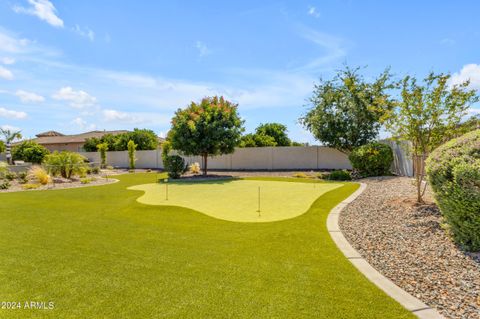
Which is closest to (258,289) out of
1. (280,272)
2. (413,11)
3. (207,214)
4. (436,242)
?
(280,272)

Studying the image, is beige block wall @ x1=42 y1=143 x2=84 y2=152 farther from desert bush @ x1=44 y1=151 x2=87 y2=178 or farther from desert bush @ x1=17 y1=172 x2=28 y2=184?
desert bush @ x1=17 y1=172 x2=28 y2=184

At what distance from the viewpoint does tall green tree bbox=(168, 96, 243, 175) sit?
16.2 meters

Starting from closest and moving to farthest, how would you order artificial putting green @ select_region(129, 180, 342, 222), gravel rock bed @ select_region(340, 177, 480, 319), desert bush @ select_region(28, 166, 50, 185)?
gravel rock bed @ select_region(340, 177, 480, 319), artificial putting green @ select_region(129, 180, 342, 222), desert bush @ select_region(28, 166, 50, 185)

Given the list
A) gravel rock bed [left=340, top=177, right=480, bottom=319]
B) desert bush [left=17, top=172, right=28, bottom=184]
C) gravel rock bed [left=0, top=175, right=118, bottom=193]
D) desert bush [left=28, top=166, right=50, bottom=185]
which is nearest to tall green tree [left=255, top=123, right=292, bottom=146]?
gravel rock bed [left=0, top=175, right=118, bottom=193]

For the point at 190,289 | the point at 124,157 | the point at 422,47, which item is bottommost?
the point at 190,289

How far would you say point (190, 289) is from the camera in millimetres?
2994

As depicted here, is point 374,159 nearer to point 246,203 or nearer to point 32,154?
point 246,203

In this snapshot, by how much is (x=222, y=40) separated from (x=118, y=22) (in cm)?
405

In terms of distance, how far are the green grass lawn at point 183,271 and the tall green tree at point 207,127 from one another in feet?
33.9

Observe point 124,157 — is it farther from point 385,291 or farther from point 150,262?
point 385,291

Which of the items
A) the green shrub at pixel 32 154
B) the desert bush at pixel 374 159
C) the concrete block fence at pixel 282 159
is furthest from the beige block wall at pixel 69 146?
A: the desert bush at pixel 374 159

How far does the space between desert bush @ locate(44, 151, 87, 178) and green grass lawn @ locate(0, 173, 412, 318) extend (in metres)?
10.8

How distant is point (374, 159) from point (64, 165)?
57.0 feet

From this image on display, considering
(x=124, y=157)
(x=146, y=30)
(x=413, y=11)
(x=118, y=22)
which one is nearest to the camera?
(x=413, y=11)
